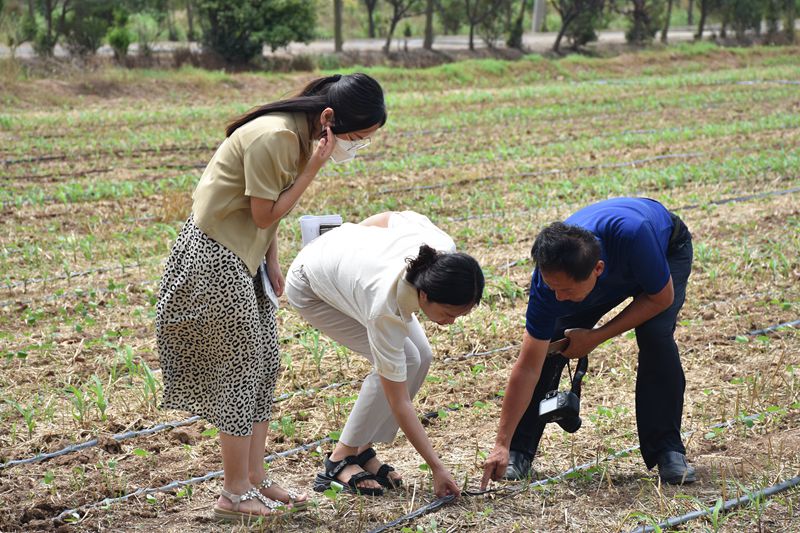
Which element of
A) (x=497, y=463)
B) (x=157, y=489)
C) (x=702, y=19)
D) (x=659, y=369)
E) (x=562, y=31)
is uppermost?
(x=702, y=19)

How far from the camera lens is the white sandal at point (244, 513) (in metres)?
3.52

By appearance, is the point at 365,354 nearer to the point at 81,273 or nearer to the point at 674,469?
the point at 674,469

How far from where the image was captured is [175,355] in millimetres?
3430

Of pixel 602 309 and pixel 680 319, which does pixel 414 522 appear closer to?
pixel 602 309

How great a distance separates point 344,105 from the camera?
10.6 feet

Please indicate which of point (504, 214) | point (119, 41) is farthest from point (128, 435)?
point (119, 41)

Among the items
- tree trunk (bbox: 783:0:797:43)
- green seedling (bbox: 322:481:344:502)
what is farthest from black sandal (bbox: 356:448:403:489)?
tree trunk (bbox: 783:0:797:43)

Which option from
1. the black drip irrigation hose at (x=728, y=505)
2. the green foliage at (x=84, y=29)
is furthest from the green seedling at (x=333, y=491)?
the green foliage at (x=84, y=29)

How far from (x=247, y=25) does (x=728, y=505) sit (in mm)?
20182

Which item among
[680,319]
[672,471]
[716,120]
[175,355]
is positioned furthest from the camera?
[716,120]

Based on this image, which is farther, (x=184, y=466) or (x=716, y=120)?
(x=716, y=120)

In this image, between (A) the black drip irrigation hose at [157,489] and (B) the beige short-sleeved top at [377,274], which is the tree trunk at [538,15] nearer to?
(A) the black drip irrigation hose at [157,489]

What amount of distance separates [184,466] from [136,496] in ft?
1.02

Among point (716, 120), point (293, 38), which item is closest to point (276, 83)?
point (293, 38)
